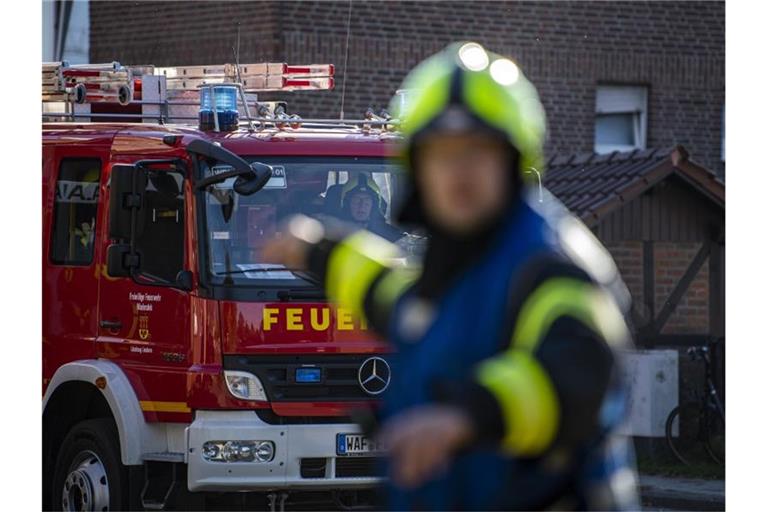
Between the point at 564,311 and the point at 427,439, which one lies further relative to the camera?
the point at 564,311

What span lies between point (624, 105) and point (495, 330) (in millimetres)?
17363

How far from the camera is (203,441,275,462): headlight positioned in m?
9.16

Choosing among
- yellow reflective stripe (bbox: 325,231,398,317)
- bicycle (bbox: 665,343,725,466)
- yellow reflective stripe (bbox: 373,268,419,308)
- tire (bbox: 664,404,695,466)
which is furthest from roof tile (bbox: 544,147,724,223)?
yellow reflective stripe (bbox: 373,268,419,308)

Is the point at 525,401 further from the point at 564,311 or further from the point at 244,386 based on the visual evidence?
the point at 244,386

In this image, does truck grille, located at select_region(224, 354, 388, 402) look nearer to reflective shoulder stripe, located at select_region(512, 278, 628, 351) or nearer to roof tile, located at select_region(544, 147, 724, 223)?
roof tile, located at select_region(544, 147, 724, 223)

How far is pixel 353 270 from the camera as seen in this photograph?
3652mm

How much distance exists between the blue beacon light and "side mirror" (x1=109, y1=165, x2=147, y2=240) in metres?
0.58

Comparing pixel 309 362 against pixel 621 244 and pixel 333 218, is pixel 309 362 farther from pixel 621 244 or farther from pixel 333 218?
pixel 621 244

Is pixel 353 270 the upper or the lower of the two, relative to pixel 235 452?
upper

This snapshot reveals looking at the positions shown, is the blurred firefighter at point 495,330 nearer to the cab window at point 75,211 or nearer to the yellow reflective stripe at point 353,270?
the yellow reflective stripe at point 353,270

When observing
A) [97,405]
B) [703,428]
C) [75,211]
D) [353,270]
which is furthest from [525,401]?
[703,428]

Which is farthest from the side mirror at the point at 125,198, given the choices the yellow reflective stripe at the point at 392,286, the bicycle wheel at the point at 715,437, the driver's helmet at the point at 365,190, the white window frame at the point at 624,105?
the white window frame at the point at 624,105
